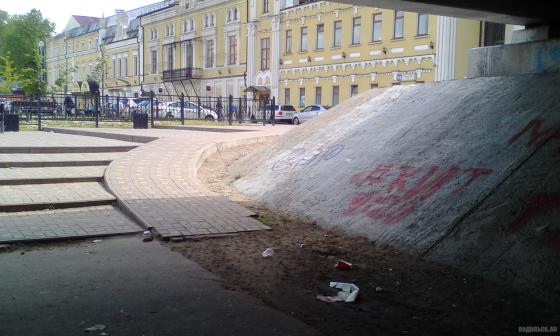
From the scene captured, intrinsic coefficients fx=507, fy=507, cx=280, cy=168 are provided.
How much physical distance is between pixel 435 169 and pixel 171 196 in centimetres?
445

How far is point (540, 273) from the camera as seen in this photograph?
478 centimetres

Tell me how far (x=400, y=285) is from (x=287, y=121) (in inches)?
1321

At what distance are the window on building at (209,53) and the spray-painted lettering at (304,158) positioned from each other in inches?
1796

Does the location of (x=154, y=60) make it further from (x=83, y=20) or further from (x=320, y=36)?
(x=83, y=20)

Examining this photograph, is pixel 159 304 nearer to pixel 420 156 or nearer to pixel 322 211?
pixel 322 211

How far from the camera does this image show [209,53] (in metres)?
55.0

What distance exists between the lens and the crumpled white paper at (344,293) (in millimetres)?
4812

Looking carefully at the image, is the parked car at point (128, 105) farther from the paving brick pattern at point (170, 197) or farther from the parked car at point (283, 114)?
the parked car at point (283, 114)

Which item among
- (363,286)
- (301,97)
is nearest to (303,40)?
(301,97)

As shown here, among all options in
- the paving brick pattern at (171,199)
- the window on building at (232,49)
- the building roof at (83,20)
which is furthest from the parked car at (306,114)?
the building roof at (83,20)

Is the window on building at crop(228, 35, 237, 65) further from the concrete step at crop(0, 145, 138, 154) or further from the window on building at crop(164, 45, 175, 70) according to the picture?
the concrete step at crop(0, 145, 138, 154)

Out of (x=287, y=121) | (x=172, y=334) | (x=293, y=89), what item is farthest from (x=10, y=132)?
(x=293, y=89)

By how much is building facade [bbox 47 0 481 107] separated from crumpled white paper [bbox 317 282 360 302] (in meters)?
27.0

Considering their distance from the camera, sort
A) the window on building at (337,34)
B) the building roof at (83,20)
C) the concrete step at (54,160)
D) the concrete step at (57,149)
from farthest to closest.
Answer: the building roof at (83,20), the window on building at (337,34), the concrete step at (57,149), the concrete step at (54,160)
